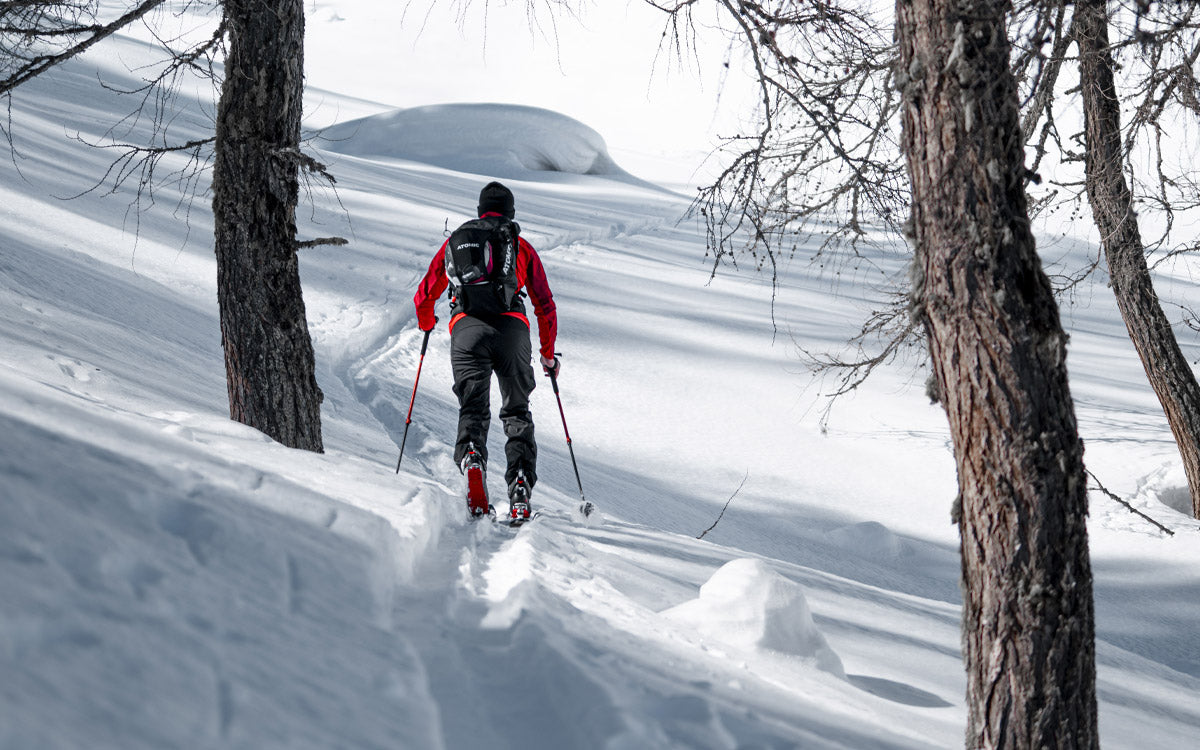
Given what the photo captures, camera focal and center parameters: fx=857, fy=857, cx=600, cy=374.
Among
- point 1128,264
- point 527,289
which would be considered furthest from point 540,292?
point 1128,264

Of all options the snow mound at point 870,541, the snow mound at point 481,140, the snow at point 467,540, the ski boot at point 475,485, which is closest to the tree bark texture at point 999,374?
the snow at point 467,540

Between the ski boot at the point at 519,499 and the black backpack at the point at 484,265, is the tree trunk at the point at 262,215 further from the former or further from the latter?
the ski boot at the point at 519,499

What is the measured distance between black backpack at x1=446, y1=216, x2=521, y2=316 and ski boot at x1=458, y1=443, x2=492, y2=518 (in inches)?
32.7

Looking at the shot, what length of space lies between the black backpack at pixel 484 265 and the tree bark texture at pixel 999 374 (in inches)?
108

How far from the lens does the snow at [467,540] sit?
2.12 metres

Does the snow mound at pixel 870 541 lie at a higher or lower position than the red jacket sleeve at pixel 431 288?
lower

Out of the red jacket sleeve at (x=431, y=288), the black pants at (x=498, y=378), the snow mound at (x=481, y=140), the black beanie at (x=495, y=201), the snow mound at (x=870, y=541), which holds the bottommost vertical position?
the snow mound at (x=870, y=541)

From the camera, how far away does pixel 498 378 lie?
16.3 feet

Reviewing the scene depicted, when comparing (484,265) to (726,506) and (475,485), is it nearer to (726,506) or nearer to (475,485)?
(475,485)

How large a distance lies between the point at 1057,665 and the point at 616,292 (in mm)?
10857

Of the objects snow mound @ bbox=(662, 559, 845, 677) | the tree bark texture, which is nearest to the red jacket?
snow mound @ bbox=(662, 559, 845, 677)

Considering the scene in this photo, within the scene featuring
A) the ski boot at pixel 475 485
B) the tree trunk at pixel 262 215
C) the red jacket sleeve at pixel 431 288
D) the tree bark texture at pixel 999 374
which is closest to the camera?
the tree bark texture at pixel 999 374

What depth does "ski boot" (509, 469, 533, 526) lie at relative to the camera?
184 inches

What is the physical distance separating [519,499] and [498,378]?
719 mm
